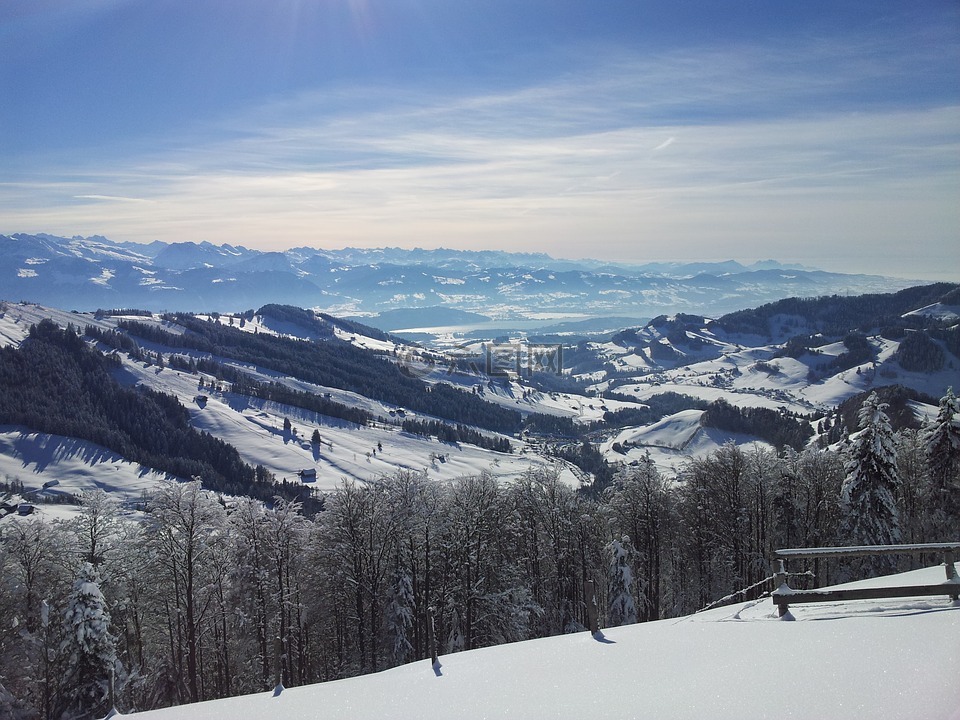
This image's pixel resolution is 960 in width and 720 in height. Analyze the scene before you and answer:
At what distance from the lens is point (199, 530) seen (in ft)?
94.2

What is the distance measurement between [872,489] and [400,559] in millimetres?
25337

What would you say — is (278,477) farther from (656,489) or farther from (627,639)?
(627,639)

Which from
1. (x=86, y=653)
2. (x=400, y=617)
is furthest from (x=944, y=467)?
(x=86, y=653)

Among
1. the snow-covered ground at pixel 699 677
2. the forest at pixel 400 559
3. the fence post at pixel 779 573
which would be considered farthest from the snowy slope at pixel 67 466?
the fence post at pixel 779 573

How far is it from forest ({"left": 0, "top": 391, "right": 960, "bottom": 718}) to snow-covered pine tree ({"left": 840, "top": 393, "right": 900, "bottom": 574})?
0.09 m

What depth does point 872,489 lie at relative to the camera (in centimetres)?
3100

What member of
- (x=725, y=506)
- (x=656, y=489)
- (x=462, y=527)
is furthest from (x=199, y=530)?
(x=725, y=506)

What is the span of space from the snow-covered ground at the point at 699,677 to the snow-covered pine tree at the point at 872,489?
19221 mm

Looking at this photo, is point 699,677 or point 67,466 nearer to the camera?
point 699,677

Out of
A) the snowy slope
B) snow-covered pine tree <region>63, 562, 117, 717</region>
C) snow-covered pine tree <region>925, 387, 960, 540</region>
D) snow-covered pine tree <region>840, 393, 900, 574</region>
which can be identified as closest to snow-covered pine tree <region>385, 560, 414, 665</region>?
snow-covered pine tree <region>63, 562, 117, 717</region>

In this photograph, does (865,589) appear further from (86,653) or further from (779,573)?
(86,653)

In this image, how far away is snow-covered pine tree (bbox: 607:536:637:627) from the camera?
30.9 meters

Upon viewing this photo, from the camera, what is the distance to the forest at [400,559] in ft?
97.2

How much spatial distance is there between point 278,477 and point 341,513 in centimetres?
11950
